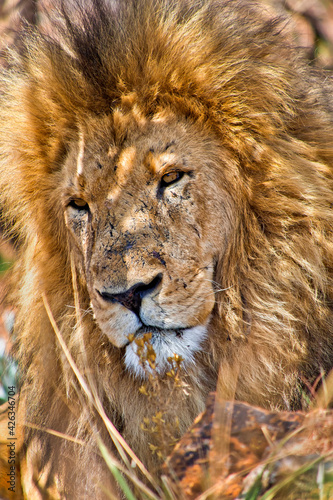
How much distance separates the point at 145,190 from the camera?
233 cm

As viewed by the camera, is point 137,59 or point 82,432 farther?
point 82,432

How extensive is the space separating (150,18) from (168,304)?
4.38 ft

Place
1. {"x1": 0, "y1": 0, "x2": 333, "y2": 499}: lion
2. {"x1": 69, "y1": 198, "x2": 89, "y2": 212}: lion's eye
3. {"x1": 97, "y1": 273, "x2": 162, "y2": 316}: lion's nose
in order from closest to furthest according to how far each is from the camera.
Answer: {"x1": 97, "y1": 273, "x2": 162, "y2": 316}: lion's nose
{"x1": 0, "y1": 0, "x2": 333, "y2": 499}: lion
{"x1": 69, "y1": 198, "x2": 89, "y2": 212}: lion's eye

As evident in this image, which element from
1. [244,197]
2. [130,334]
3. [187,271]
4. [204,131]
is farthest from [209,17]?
[130,334]

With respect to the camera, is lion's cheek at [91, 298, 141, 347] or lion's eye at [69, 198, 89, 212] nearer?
lion's cheek at [91, 298, 141, 347]

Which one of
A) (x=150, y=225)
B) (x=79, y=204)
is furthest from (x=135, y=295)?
(x=79, y=204)

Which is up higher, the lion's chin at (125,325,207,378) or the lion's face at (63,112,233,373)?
the lion's face at (63,112,233,373)

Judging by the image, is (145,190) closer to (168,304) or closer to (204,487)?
(168,304)

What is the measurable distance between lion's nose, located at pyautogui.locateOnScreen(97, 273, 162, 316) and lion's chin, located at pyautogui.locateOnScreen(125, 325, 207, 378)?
11 cm

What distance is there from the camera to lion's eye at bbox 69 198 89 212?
100 inches

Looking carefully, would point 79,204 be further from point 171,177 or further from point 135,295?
point 135,295

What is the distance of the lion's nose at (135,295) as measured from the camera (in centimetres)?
209

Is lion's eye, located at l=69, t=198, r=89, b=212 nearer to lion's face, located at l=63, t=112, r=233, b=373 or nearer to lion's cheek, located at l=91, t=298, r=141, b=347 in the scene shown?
lion's face, located at l=63, t=112, r=233, b=373

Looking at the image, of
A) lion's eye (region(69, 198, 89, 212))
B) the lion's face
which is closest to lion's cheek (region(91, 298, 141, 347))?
the lion's face
